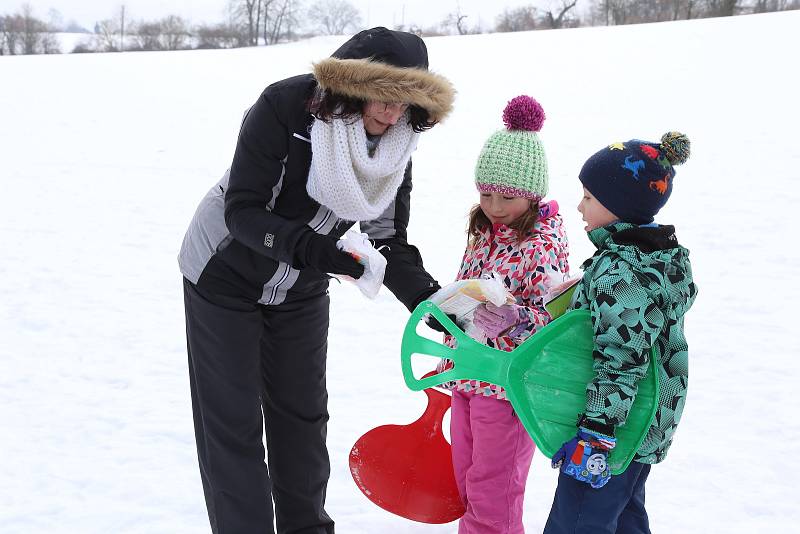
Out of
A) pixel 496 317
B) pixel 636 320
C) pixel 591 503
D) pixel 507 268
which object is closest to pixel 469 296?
pixel 496 317

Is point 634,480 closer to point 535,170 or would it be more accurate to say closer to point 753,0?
point 535,170

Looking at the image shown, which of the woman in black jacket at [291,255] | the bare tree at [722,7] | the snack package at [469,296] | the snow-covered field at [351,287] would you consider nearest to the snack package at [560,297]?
the snack package at [469,296]

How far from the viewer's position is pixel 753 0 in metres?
26.9

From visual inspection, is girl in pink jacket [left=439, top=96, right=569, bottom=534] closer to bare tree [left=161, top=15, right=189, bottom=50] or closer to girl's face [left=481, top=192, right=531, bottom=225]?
girl's face [left=481, top=192, right=531, bottom=225]

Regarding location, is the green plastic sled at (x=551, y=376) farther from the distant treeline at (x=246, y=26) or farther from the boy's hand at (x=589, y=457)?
the distant treeline at (x=246, y=26)

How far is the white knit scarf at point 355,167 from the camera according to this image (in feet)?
6.88

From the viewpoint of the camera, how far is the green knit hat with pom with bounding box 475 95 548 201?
8.28 feet

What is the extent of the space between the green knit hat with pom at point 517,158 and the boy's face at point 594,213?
0.42 m

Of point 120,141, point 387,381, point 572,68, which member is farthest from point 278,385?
point 572,68

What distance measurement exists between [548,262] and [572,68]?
13387mm

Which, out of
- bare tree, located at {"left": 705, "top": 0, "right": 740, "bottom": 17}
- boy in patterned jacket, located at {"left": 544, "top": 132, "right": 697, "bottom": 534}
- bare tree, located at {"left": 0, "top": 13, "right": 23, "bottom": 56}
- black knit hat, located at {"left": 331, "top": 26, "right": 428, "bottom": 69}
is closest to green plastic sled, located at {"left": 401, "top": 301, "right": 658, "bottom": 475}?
boy in patterned jacket, located at {"left": 544, "top": 132, "right": 697, "bottom": 534}

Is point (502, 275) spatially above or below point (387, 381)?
above

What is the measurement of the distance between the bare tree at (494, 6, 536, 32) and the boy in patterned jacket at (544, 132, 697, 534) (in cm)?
3263

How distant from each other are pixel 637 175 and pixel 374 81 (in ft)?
→ 2.27
